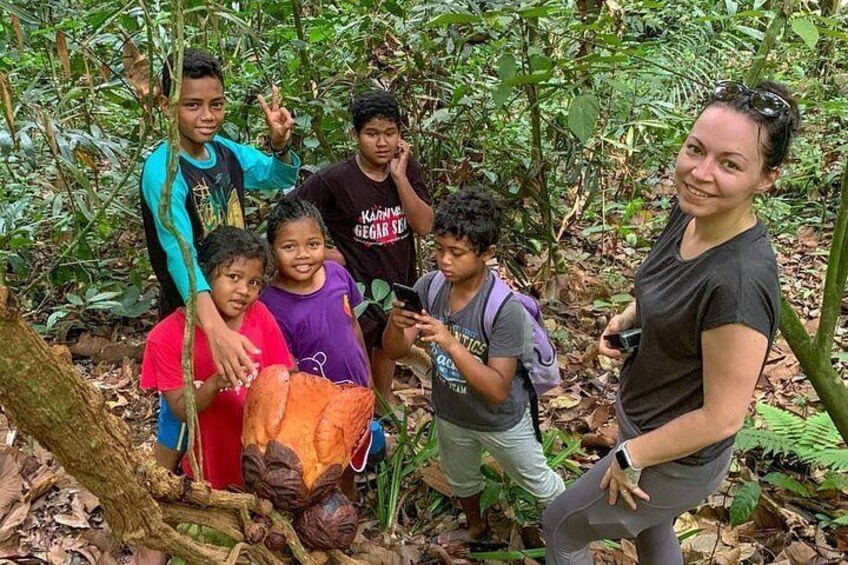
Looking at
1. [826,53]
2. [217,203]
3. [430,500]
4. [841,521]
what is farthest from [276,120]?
[826,53]

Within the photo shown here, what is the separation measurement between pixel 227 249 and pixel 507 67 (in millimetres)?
1232

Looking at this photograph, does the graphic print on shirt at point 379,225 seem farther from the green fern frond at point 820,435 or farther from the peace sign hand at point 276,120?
the green fern frond at point 820,435

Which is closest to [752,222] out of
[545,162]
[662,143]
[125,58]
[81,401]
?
[81,401]

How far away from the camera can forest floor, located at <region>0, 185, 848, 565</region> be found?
2719 mm

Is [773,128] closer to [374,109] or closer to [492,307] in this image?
[492,307]

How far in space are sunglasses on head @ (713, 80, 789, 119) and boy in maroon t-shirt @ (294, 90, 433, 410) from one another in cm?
156

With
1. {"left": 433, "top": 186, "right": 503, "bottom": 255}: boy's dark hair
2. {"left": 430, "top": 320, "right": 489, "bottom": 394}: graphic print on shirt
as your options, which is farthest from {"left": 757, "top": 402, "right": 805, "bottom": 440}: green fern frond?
{"left": 433, "top": 186, "right": 503, "bottom": 255}: boy's dark hair

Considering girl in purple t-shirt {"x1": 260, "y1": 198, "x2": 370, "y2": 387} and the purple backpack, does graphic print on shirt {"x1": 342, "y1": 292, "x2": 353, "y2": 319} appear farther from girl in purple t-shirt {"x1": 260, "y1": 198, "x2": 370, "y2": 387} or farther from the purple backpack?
the purple backpack

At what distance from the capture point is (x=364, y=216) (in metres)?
3.15

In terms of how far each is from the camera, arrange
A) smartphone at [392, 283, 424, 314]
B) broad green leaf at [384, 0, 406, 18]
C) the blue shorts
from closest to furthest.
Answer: smartphone at [392, 283, 424, 314]
the blue shorts
broad green leaf at [384, 0, 406, 18]

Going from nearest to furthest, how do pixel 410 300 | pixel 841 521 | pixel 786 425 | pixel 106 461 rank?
1. pixel 106 461
2. pixel 410 300
3. pixel 841 521
4. pixel 786 425

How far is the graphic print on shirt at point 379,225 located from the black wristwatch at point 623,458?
5.24 ft

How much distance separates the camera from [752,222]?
1752 mm

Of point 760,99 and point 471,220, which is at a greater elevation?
point 760,99
